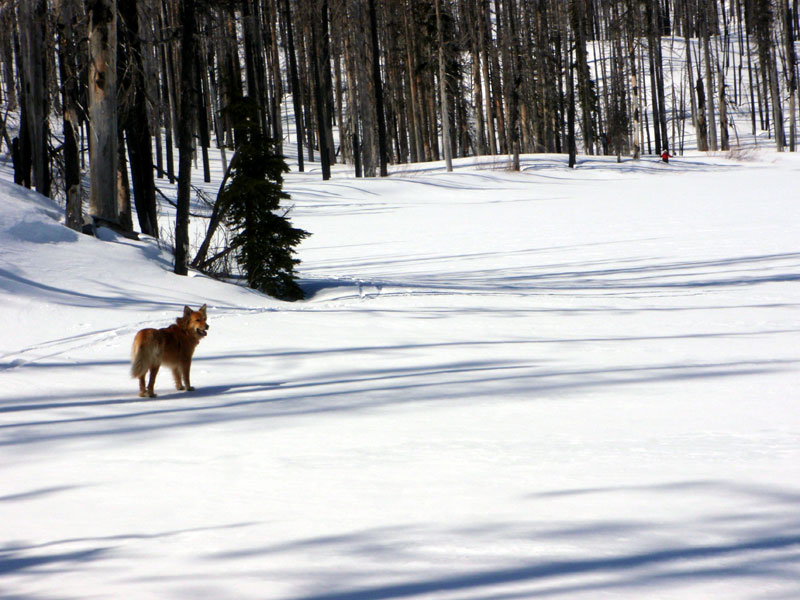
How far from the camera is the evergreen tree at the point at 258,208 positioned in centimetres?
1293

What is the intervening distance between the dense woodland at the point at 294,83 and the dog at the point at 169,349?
6.19 meters

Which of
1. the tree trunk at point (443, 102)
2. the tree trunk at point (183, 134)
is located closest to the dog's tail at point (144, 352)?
the tree trunk at point (183, 134)

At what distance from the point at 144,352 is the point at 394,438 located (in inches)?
86.1

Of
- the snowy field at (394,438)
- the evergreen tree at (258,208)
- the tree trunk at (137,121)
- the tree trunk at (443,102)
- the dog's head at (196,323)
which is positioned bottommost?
the snowy field at (394,438)

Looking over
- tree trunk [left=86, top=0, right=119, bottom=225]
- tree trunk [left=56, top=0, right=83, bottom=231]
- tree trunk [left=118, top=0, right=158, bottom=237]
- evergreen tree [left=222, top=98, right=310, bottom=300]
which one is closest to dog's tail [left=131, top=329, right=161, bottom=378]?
evergreen tree [left=222, top=98, right=310, bottom=300]

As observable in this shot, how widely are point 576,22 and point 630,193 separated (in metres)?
17.3

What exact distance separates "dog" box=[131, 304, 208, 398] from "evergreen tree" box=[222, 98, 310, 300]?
6.70 metres

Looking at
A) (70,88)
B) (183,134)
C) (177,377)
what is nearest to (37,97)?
(70,88)

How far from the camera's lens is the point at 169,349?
6.06 metres

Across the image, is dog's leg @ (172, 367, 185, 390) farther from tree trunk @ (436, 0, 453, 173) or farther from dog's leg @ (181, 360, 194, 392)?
tree trunk @ (436, 0, 453, 173)

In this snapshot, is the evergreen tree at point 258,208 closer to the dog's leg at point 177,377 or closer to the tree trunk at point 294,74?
the dog's leg at point 177,377

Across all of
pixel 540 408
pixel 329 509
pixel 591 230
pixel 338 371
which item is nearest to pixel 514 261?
pixel 591 230

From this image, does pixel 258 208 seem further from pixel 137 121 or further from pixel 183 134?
pixel 137 121

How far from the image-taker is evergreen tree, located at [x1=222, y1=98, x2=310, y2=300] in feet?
42.4
